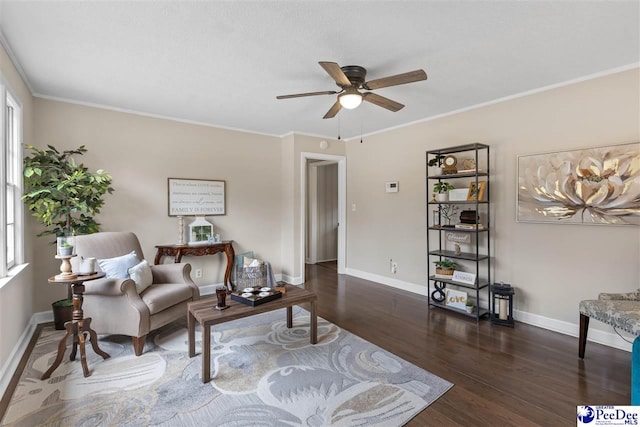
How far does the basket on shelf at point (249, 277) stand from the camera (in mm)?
2889

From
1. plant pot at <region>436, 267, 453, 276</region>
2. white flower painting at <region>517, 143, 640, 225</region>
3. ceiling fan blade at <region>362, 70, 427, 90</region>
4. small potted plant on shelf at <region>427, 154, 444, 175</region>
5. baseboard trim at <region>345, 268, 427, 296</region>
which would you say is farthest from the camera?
baseboard trim at <region>345, 268, 427, 296</region>

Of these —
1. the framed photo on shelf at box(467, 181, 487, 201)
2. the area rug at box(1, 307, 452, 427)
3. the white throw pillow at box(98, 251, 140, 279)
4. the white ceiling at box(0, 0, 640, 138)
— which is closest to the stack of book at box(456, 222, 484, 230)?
the framed photo on shelf at box(467, 181, 487, 201)

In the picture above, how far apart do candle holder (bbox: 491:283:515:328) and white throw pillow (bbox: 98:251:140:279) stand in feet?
12.3

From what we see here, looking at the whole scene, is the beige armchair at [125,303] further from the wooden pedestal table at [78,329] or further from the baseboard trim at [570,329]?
the baseboard trim at [570,329]

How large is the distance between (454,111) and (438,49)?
1.72 m

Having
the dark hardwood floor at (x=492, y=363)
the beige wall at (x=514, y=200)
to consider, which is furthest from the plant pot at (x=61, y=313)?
the beige wall at (x=514, y=200)

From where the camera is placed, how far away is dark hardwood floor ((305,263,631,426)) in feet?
6.32

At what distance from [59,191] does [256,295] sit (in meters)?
2.16

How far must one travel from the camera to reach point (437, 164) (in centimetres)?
400

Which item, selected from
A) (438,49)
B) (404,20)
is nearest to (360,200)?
(438,49)

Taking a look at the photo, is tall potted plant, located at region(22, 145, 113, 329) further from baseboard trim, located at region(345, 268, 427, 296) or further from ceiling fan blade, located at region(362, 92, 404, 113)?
baseboard trim, located at region(345, 268, 427, 296)

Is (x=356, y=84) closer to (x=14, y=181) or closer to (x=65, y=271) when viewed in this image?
(x=65, y=271)

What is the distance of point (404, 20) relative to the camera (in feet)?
6.55

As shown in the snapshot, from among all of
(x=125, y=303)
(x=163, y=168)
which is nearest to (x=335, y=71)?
(x=125, y=303)
